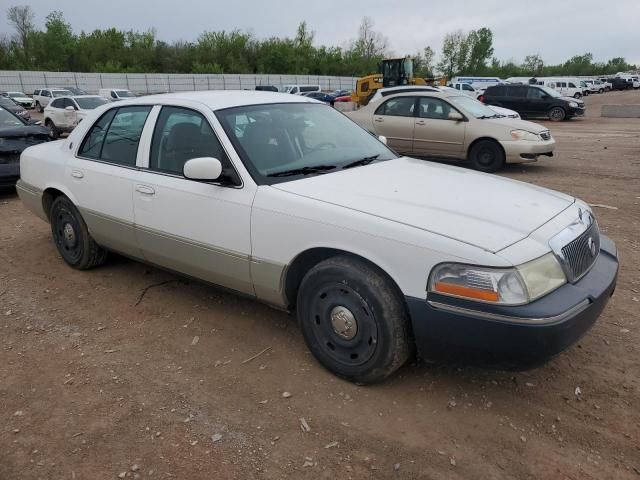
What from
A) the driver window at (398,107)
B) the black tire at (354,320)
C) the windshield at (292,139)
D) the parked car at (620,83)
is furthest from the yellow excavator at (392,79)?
the parked car at (620,83)

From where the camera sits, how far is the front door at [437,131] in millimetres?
9906

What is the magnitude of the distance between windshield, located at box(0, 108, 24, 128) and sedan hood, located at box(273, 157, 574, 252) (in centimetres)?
741

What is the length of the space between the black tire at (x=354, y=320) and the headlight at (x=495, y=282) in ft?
1.00

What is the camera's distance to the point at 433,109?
10.2 meters

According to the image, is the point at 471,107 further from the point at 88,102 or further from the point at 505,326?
the point at 88,102

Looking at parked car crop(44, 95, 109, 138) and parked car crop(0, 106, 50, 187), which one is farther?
parked car crop(44, 95, 109, 138)

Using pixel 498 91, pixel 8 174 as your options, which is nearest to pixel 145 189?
pixel 8 174

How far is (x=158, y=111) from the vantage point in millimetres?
3973

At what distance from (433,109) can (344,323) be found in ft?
26.7

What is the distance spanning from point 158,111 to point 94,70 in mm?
69732

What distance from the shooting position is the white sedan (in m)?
2.55

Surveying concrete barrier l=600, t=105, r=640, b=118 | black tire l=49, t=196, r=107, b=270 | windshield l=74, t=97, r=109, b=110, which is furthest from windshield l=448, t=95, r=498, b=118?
concrete barrier l=600, t=105, r=640, b=118

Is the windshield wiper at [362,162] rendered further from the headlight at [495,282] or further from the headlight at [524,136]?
the headlight at [524,136]

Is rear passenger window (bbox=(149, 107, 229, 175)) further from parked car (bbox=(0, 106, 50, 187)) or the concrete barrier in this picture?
the concrete barrier
